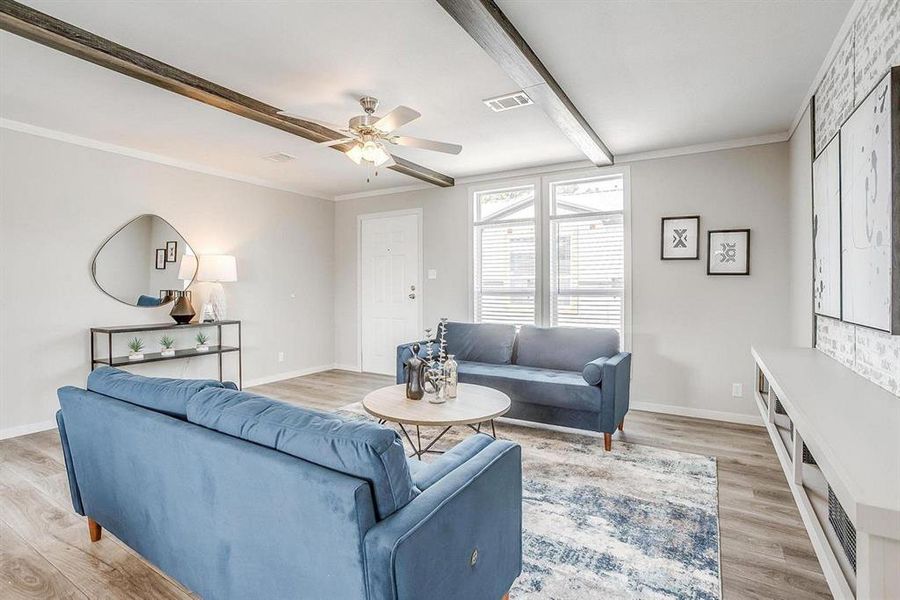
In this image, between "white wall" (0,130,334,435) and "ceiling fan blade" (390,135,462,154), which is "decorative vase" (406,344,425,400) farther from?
"white wall" (0,130,334,435)

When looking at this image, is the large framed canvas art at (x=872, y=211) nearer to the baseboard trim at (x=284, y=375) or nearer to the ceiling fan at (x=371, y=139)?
the ceiling fan at (x=371, y=139)

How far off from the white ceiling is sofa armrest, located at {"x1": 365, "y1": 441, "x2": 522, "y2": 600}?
2016mm

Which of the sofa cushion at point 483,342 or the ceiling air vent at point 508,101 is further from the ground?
the ceiling air vent at point 508,101

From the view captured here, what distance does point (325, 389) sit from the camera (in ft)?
17.3

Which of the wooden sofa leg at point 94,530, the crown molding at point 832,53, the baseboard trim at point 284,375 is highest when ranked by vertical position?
the crown molding at point 832,53

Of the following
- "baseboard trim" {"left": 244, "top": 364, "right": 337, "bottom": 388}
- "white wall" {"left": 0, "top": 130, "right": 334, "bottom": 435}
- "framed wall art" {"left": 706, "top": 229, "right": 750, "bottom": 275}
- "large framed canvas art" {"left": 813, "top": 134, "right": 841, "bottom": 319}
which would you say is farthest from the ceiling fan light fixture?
"baseboard trim" {"left": 244, "top": 364, "right": 337, "bottom": 388}

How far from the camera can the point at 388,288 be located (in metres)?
6.09

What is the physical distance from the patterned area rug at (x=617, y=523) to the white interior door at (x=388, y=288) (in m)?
2.66

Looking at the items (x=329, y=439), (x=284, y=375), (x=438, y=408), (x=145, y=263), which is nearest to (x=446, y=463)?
(x=329, y=439)

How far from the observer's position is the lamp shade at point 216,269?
474 centimetres

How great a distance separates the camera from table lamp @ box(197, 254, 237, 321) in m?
4.75

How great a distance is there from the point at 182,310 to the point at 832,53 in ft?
17.3

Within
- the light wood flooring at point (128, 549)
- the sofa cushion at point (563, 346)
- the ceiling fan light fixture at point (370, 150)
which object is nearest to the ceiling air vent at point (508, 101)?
the ceiling fan light fixture at point (370, 150)

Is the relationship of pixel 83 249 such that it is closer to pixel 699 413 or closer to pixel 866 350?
pixel 866 350
